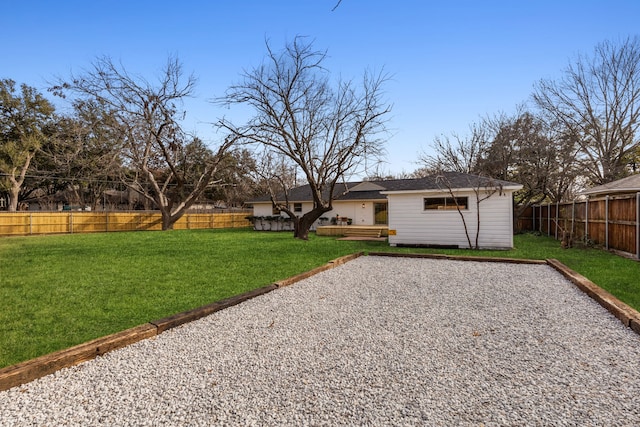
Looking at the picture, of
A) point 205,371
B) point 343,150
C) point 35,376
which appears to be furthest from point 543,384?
point 343,150

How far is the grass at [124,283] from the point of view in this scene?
136 inches

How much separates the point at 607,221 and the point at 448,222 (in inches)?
171

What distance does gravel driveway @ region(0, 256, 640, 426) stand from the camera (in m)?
2.04

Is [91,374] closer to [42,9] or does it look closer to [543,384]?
[543,384]

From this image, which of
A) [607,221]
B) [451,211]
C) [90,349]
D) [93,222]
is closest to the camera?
[90,349]

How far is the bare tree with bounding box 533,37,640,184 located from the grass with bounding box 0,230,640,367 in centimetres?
1158

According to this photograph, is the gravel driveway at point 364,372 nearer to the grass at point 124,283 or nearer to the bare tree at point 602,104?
the grass at point 124,283

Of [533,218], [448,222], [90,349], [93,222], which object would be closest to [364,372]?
[90,349]

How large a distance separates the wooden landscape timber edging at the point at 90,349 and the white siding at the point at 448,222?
8.96 meters

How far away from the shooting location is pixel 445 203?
11844 millimetres

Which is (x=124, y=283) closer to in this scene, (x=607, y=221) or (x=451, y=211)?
(x=451, y=211)

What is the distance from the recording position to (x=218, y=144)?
68.6 feet

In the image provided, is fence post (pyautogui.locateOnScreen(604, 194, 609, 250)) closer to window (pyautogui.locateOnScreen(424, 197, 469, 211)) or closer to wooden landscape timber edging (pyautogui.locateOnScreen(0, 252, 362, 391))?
window (pyautogui.locateOnScreen(424, 197, 469, 211))

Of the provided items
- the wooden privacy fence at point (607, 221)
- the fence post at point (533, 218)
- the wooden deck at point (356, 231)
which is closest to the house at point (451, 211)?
the wooden privacy fence at point (607, 221)
